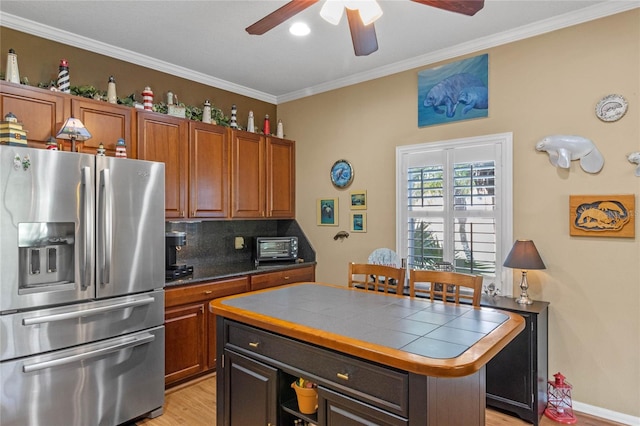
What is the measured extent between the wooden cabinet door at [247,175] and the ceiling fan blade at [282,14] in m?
1.79

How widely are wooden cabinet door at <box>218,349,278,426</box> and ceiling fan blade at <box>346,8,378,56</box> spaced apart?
1.86 meters

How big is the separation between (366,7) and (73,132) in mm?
2034

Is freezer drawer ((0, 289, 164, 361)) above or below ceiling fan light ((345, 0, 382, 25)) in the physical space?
below

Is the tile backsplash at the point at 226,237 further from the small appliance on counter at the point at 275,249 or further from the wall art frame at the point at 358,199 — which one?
the wall art frame at the point at 358,199

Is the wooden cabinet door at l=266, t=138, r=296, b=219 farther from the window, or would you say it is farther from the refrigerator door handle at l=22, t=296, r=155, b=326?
the refrigerator door handle at l=22, t=296, r=155, b=326

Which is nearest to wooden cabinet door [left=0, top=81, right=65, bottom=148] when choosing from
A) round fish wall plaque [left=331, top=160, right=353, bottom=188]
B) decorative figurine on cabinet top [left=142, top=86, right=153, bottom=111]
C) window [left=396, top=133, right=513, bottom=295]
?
decorative figurine on cabinet top [left=142, top=86, right=153, bottom=111]

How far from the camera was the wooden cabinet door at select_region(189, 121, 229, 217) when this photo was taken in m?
3.46

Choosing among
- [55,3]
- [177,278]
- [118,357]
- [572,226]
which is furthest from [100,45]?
[572,226]

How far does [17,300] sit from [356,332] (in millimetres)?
1911

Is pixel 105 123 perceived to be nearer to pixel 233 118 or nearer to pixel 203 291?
pixel 233 118

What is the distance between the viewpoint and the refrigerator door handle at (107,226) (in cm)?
244

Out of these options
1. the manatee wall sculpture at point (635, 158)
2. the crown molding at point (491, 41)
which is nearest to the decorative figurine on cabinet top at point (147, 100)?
the crown molding at point (491, 41)

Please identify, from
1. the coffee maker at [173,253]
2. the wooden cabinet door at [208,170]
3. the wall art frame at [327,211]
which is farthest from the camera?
the wall art frame at [327,211]

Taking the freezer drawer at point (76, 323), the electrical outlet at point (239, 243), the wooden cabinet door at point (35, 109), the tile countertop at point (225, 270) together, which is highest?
the wooden cabinet door at point (35, 109)
